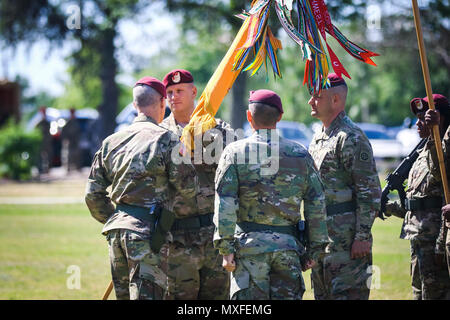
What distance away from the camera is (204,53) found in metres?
46.1

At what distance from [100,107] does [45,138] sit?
7043 mm

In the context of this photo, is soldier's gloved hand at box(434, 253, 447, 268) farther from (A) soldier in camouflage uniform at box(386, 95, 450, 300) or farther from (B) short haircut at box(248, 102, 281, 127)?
(B) short haircut at box(248, 102, 281, 127)

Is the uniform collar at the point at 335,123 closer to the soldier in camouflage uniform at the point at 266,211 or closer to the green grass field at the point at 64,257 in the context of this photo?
the soldier in camouflage uniform at the point at 266,211

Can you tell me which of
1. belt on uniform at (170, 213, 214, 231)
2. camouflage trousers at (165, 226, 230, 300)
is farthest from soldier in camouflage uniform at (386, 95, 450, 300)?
belt on uniform at (170, 213, 214, 231)

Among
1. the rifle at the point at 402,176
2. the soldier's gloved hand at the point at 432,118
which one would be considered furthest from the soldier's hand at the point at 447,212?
the rifle at the point at 402,176

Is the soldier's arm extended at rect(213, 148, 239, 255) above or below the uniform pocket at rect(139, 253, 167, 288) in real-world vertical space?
above

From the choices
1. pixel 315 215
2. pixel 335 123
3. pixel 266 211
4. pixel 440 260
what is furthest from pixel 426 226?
pixel 266 211

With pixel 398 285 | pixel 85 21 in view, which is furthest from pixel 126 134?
pixel 85 21

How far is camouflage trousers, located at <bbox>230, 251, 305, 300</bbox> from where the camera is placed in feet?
14.8

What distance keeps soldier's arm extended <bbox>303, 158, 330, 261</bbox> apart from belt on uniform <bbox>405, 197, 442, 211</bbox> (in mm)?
1614

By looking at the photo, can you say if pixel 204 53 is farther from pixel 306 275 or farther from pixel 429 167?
pixel 429 167

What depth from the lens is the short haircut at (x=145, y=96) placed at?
556 centimetres

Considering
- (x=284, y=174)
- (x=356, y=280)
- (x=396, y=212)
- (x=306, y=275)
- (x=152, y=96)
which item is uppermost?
(x=152, y=96)

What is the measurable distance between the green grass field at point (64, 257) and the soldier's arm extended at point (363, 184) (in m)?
2.38
